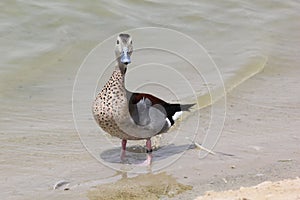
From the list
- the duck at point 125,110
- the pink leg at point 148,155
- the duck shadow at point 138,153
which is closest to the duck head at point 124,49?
the duck at point 125,110

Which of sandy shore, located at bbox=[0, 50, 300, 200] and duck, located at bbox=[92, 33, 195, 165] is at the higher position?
duck, located at bbox=[92, 33, 195, 165]

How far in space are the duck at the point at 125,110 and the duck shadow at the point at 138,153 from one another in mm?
110

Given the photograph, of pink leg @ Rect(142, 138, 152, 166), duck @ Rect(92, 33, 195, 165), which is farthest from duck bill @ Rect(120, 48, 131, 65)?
pink leg @ Rect(142, 138, 152, 166)

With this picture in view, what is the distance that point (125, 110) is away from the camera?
5.66 m

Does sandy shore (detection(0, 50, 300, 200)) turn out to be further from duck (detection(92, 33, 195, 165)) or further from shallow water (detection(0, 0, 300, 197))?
duck (detection(92, 33, 195, 165))

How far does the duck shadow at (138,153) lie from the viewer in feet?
19.9

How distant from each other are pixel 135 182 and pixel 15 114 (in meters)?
2.43

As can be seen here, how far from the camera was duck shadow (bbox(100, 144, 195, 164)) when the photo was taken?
6.08 metres

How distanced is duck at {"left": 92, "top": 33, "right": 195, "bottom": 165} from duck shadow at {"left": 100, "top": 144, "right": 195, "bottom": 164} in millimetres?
110

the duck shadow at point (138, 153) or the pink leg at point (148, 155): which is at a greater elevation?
the pink leg at point (148, 155)

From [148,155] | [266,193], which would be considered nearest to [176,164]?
[148,155]

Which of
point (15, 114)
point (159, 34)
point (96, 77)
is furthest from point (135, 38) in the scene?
point (15, 114)

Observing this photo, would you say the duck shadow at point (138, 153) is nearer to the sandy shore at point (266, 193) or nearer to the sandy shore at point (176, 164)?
the sandy shore at point (176, 164)

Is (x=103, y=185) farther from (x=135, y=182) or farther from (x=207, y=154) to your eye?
(x=207, y=154)
